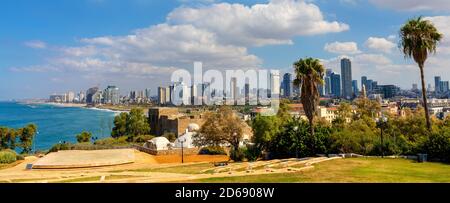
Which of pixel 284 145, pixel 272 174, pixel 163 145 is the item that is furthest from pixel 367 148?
pixel 163 145

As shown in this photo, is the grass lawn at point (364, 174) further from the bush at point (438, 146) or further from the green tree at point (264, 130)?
the green tree at point (264, 130)

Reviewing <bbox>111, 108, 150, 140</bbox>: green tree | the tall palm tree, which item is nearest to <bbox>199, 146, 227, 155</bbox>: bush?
the tall palm tree

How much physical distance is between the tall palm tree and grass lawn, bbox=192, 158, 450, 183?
7.30 metres

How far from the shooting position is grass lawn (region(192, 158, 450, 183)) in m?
13.7

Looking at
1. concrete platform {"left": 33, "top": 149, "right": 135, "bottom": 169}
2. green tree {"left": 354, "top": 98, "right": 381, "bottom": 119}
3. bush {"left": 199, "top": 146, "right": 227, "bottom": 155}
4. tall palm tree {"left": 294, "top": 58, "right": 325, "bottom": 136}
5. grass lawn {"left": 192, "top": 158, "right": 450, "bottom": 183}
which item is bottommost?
bush {"left": 199, "top": 146, "right": 227, "bottom": 155}

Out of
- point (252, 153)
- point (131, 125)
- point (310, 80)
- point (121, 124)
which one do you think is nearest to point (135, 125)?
point (131, 125)

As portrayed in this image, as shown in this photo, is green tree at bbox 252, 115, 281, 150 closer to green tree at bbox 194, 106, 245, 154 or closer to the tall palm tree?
green tree at bbox 194, 106, 245, 154

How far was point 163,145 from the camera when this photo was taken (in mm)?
47656

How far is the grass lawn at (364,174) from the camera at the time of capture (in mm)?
13701

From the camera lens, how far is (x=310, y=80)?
25.6 meters

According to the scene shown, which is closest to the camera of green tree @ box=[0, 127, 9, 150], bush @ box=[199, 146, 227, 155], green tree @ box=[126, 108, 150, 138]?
bush @ box=[199, 146, 227, 155]

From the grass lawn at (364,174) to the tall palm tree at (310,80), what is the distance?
7.30 meters
